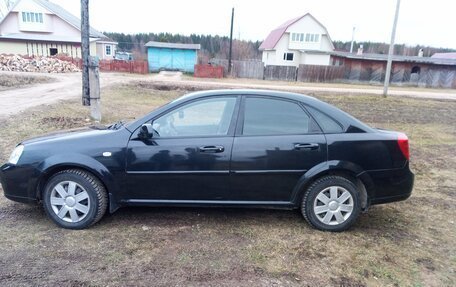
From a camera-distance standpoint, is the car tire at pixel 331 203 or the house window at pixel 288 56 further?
the house window at pixel 288 56

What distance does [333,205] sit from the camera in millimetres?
4008

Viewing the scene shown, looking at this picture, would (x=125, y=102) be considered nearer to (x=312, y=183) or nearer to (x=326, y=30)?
(x=312, y=183)

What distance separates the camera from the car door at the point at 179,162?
3.89 metres

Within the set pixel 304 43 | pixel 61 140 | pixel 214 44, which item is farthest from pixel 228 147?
pixel 214 44

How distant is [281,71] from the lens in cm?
3794

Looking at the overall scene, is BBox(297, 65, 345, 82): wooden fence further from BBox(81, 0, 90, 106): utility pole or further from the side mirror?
the side mirror

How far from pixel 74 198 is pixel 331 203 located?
2.79 metres

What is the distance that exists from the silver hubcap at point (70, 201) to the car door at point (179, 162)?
1.57 ft

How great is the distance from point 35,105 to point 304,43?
3996 cm

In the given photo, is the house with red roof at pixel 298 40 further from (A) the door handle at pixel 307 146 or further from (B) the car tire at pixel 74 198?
(B) the car tire at pixel 74 198

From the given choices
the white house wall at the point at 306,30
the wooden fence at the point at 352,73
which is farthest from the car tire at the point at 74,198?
the white house wall at the point at 306,30

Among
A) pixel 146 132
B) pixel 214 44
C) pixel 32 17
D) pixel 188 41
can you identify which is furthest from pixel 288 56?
pixel 146 132

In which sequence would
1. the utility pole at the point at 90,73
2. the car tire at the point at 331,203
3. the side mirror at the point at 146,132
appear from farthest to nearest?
the utility pole at the point at 90,73
the car tire at the point at 331,203
the side mirror at the point at 146,132

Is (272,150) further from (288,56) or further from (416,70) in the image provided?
(288,56)
